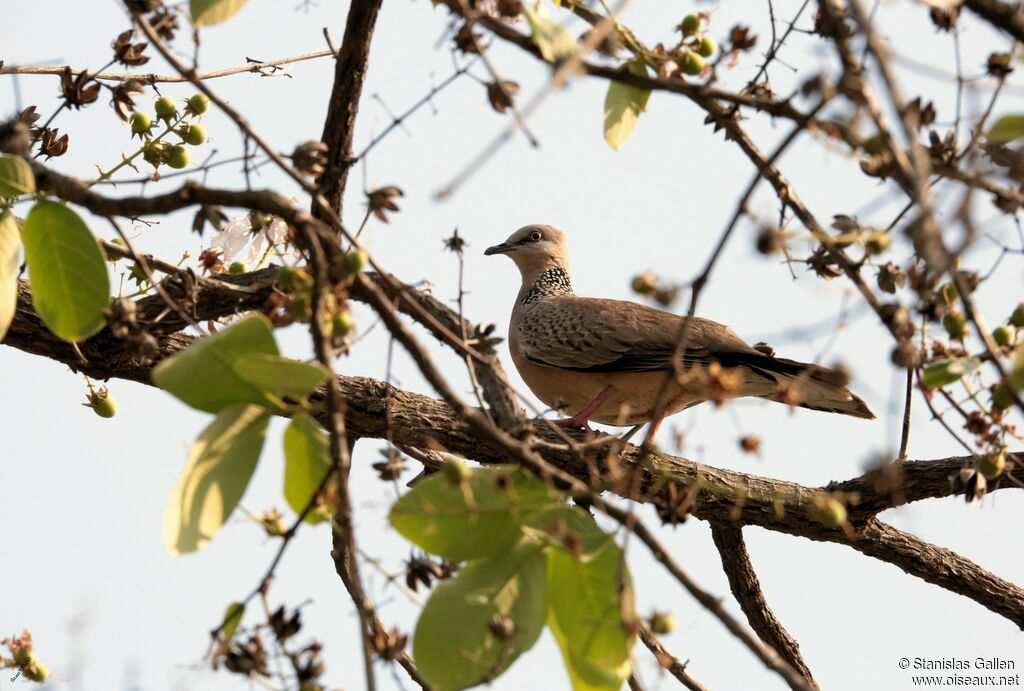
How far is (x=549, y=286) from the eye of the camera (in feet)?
24.4

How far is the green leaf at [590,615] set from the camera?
2.09m

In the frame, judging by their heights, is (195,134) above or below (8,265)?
above

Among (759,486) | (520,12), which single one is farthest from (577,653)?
(759,486)

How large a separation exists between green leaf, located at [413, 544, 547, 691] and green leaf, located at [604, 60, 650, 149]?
1.29 m

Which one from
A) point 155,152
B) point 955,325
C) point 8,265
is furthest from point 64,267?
point 955,325

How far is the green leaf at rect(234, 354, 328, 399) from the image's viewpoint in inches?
75.9

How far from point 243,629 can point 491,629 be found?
0.42 m

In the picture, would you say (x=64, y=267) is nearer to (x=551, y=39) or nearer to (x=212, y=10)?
(x=212, y=10)

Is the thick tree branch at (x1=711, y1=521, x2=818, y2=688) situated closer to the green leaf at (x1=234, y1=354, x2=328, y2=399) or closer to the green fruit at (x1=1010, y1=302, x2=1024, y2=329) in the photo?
the green fruit at (x1=1010, y1=302, x2=1024, y2=329)

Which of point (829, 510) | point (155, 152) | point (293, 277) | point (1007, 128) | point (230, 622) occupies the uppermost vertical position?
point (155, 152)

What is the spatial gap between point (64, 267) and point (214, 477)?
737 millimetres

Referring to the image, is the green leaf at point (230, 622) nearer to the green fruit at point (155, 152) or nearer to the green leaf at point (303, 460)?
the green leaf at point (303, 460)

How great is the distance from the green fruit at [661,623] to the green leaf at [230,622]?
27.4 inches

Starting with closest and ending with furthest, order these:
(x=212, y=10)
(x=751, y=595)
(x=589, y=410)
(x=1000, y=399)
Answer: (x=212, y=10) → (x=1000, y=399) → (x=751, y=595) → (x=589, y=410)
